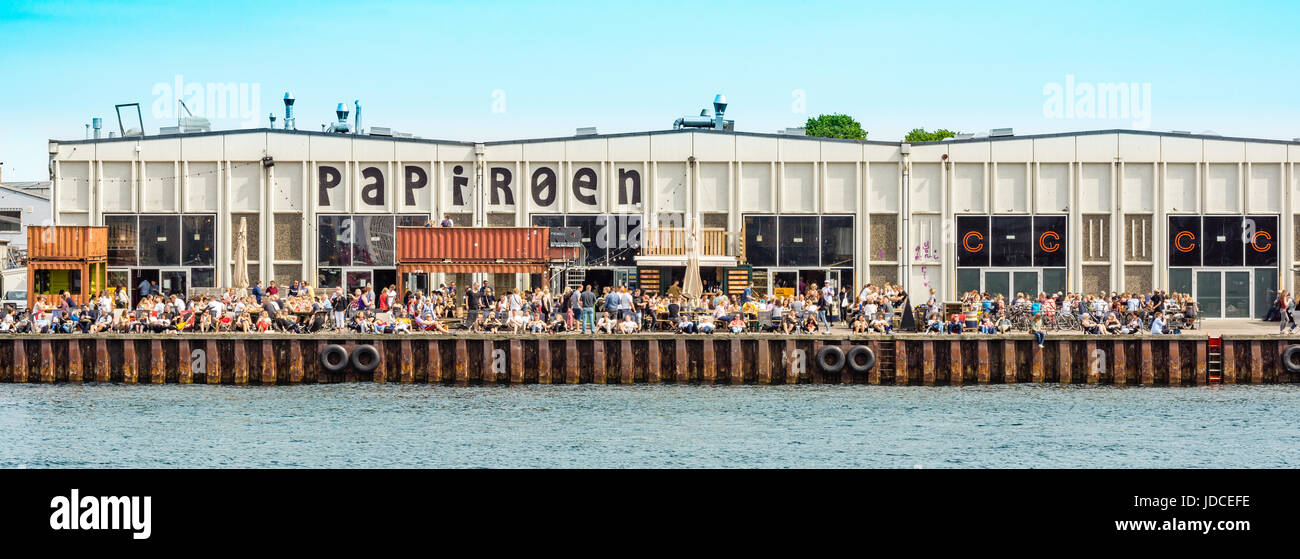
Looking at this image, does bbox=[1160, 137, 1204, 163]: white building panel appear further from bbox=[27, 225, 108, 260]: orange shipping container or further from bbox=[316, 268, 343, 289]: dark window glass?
bbox=[27, 225, 108, 260]: orange shipping container

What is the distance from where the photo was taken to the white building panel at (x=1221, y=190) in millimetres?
50259

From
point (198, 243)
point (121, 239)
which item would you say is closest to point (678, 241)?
point (198, 243)

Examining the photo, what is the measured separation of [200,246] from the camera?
49.9 m

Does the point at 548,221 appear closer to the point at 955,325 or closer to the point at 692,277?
the point at 692,277

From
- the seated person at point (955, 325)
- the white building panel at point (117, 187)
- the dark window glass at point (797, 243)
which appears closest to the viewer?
the seated person at point (955, 325)

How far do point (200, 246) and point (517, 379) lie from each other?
16.6 metres

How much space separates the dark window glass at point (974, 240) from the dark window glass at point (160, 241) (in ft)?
87.5

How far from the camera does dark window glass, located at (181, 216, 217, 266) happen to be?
49875mm

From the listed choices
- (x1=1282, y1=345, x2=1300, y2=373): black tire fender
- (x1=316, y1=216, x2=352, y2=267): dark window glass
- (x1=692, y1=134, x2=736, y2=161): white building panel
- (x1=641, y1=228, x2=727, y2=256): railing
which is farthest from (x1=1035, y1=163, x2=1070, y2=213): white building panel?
(x1=316, y1=216, x2=352, y2=267): dark window glass

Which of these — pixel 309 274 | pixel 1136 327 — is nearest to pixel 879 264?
pixel 1136 327

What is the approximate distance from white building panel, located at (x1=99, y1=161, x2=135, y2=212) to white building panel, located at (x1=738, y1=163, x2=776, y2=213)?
68.3 ft

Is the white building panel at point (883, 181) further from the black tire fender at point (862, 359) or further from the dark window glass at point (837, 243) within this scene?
the black tire fender at point (862, 359)

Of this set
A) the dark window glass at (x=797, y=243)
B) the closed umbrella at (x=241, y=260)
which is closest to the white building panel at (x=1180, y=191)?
the dark window glass at (x=797, y=243)
